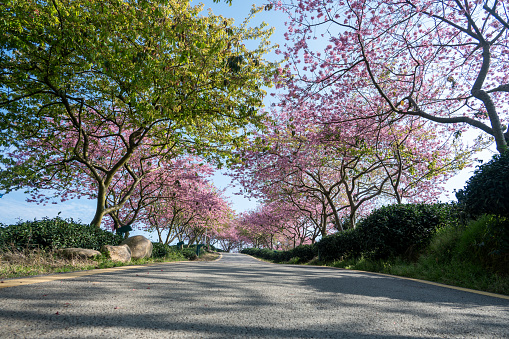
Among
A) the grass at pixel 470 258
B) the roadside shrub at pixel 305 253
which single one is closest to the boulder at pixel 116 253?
the grass at pixel 470 258

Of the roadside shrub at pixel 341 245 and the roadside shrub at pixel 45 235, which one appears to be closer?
the roadside shrub at pixel 45 235

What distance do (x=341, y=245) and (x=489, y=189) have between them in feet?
24.3

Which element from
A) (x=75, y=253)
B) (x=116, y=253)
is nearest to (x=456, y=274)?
(x=75, y=253)

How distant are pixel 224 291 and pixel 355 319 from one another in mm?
1588

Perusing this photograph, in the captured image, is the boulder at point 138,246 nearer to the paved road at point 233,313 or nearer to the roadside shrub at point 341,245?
→ the paved road at point 233,313

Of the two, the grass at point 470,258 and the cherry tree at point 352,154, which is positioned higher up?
the cherry tree at point 352,154

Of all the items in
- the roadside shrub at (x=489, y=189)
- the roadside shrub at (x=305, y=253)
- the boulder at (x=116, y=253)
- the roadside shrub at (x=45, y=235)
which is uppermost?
the roadside shrub at (x=489, y=189)

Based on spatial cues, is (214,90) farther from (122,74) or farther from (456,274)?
(456,274)

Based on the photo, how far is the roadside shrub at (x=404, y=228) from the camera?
694cm

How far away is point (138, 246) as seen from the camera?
35.7ft

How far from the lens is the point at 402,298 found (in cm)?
323

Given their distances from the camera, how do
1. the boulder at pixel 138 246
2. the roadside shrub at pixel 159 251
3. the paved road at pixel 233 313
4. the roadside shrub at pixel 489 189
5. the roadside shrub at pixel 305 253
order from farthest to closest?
1. the roadside shrub at pixel 305 253
2. the roadside shrub at pixel 159 251
3. the boulder at pixel 138 246
4. the roadside shrub at pixel 489 189
5. the paved road at pixel 233 313

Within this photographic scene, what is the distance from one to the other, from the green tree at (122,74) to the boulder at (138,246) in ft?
5.23

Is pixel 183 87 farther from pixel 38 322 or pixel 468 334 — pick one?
pixel 468 334
